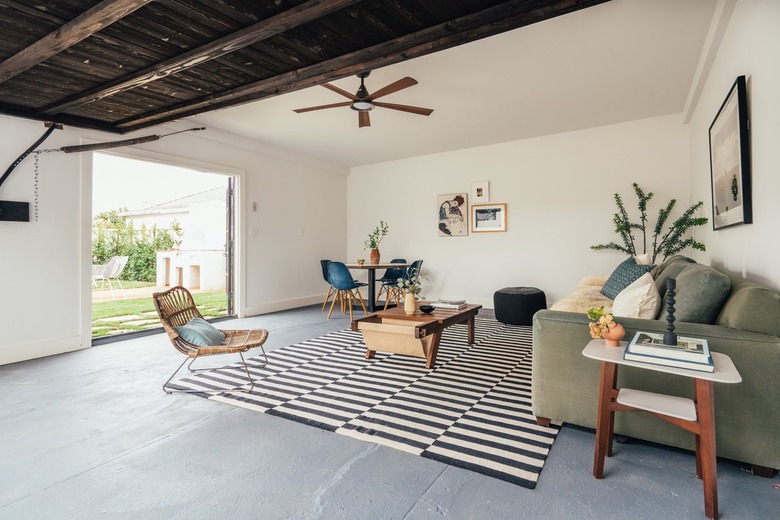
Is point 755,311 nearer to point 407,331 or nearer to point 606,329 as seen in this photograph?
point 606,329

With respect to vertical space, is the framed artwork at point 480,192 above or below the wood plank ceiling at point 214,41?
below

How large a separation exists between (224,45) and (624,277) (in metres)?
3.89

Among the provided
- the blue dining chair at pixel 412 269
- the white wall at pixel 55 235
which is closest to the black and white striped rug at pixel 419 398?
the white wall at pixel 55 235

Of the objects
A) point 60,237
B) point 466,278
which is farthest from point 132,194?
point 466,278

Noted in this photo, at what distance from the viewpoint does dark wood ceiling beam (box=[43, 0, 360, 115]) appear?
2189 millimetres

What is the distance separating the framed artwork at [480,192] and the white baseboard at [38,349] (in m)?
5.69

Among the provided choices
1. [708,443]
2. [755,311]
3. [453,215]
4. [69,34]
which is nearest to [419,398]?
[708,443]

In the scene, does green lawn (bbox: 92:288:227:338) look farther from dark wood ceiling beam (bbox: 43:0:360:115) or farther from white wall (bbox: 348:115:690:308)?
white wall (bbox: 348:115:690:308)

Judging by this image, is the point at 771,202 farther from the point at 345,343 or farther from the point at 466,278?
the point at 466,278

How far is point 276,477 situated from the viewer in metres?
1.75

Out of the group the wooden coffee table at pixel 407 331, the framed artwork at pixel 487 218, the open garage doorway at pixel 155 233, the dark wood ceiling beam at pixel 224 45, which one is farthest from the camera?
the open garage doorway at pixel 155 233

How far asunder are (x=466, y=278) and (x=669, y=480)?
17.5ft

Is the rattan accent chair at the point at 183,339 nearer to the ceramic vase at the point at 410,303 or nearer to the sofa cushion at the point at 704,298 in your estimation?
the ceramic vase at the point at 410,303

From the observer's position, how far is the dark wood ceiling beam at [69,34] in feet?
6.84
